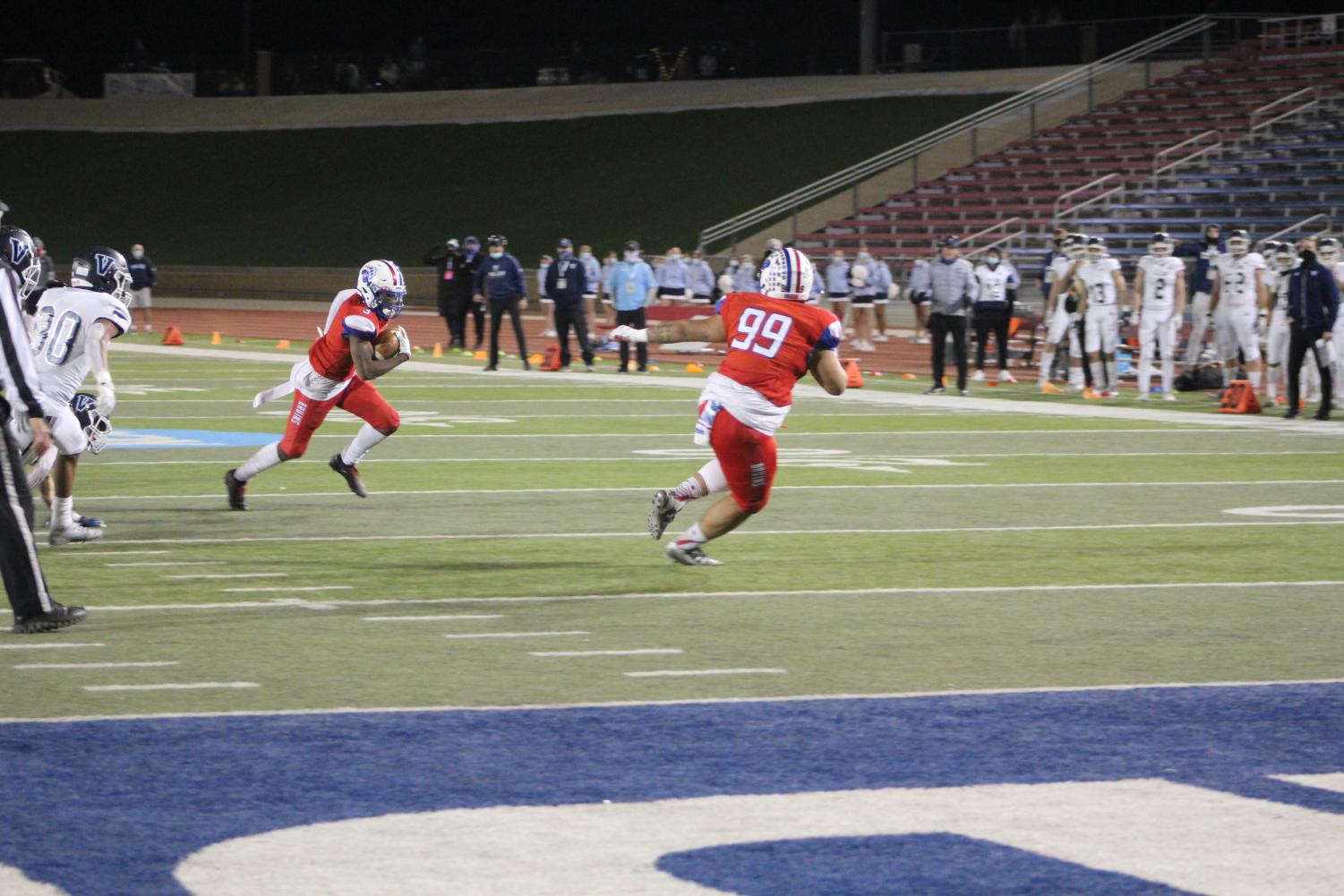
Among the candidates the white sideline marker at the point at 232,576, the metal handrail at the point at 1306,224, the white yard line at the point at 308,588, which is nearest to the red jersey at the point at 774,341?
the white yard line at the point at 308,588

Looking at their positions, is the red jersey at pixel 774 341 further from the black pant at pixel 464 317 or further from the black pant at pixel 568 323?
the black pant at pixel 464 317

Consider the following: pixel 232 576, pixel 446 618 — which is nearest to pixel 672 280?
pixel 232 576

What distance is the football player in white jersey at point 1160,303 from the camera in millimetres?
20562

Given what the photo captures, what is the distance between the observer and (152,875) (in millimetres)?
4324

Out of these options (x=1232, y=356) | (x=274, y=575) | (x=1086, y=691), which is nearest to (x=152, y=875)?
(x=1086, y=691)

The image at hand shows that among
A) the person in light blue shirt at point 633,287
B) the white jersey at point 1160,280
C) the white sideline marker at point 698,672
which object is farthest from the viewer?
the person in light blue shirt at point 633,287

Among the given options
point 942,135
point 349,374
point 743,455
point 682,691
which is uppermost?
point 942,135

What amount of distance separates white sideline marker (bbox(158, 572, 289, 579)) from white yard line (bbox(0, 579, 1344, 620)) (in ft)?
2.17

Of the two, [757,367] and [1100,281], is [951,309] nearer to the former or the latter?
[1100,281]

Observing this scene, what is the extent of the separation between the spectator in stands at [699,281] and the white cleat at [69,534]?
1001 inches

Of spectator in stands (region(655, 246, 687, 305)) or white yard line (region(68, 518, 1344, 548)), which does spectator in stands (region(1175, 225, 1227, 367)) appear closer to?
white yard line (region(68, 518, 1344, 548))

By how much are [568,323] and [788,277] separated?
15894 millimetres

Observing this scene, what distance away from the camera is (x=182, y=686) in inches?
255

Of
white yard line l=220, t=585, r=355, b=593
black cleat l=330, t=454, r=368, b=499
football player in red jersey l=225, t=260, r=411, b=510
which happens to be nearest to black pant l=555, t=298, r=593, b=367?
black cleat l=330, t=454, r=368, b=499
